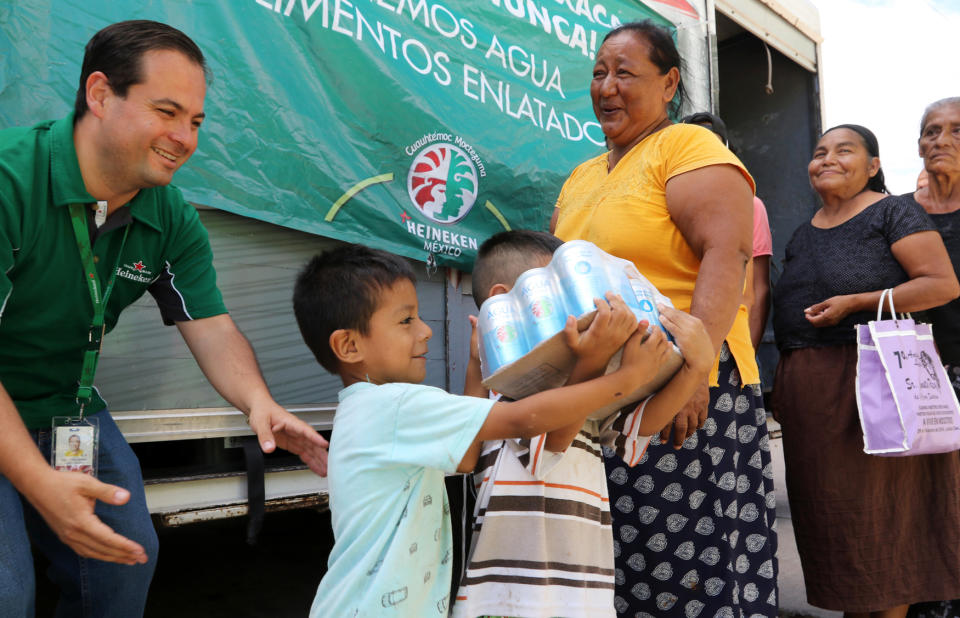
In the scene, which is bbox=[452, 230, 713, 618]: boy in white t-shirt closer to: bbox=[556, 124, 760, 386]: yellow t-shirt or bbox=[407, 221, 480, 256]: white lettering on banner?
bbox=[556, 124, 760, 386]: yellow t-shirt

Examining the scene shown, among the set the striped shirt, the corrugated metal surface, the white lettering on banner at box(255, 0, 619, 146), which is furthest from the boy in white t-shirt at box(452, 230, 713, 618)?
the white lettering on banner at box(255, 0, 619, 146)

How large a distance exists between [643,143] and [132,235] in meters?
1.24

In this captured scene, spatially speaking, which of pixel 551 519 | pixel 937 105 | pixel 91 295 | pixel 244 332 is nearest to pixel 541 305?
pixel 551 519

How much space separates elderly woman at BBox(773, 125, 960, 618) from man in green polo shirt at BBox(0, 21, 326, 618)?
5.40 feet

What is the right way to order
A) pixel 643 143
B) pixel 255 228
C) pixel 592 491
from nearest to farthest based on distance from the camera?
pixel 592 491
pixel 643 143
pixel 255 228

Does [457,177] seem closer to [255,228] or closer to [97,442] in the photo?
[255,228]

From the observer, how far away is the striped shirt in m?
1.35

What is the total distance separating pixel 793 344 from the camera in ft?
8.07

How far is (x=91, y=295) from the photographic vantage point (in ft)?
5.22

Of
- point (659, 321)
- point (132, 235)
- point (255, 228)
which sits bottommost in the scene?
point (659, 321)

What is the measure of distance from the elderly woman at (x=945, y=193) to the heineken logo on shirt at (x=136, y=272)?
2525 mm

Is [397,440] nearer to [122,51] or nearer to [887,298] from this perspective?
[122,51]

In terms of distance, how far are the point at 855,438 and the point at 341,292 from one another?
69.3 inches

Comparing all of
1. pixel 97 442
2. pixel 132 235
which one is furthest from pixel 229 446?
pixel 132 235
